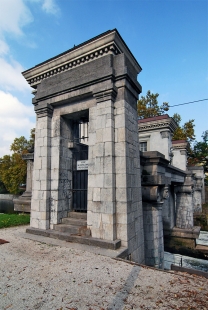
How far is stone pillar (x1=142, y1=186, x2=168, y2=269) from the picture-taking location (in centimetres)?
735

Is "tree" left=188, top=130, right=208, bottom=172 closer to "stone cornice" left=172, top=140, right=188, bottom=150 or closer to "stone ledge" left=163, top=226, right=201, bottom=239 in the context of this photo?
"stone cornice" left=172, top=140, right=188, bottom=150

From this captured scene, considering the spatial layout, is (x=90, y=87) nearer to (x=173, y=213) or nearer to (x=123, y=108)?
(x=123, y=108)

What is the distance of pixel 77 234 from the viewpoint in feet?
20.1

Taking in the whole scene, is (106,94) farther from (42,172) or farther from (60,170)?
(42,172)

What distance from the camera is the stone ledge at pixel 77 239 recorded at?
5238 mm

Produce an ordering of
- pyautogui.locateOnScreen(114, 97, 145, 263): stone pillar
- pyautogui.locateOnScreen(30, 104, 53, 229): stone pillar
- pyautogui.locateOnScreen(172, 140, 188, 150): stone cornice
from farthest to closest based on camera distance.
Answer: pyautogui.locateOnScreen(172, 140, 188, 150): stone cornice < pyautogui.locateOnScreen(30, 104, 53, 229): stone pillar < pyautogui.locateOnScreen(114, 97, 145, 263): stone pillar

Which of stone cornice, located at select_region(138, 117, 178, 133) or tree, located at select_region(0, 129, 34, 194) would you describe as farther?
tree, located at select_region(0, 129, 34, 194)

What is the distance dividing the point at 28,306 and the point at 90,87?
571 cm

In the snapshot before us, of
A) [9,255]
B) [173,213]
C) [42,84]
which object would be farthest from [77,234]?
[173,213]

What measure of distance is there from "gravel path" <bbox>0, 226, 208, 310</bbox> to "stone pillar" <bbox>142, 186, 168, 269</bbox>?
10.7ft

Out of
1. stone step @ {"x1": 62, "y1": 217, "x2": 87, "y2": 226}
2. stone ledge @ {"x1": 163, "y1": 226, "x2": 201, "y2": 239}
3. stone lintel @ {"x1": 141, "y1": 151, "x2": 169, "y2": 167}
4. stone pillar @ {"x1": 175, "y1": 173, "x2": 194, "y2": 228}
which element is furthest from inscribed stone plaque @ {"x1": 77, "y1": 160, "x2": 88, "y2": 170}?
stone ledge @ {"x1": 163, "y1": 226, "x2": 201, "y2": 239}

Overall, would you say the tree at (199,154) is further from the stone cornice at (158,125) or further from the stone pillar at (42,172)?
the stone pillar at (42,172)

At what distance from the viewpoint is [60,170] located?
714 cm

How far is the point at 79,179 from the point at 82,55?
4.38 m
